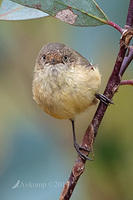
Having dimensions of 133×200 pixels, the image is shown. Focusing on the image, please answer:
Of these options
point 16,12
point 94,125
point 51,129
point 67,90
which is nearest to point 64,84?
point 67,90

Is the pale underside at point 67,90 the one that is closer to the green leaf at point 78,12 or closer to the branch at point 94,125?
the branch at point 94,125

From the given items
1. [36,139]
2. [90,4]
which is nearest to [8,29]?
[36,139]

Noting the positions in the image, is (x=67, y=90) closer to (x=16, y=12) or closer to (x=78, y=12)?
(x=16, y=12)

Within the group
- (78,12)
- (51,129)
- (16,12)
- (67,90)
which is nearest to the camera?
(78,12)

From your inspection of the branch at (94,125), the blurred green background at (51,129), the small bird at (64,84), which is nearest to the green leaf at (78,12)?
the branch at (94,125)

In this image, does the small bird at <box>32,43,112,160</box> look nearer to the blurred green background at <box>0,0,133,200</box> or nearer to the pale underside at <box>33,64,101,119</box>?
the pale underside at <box>33,64,101,119</box>
